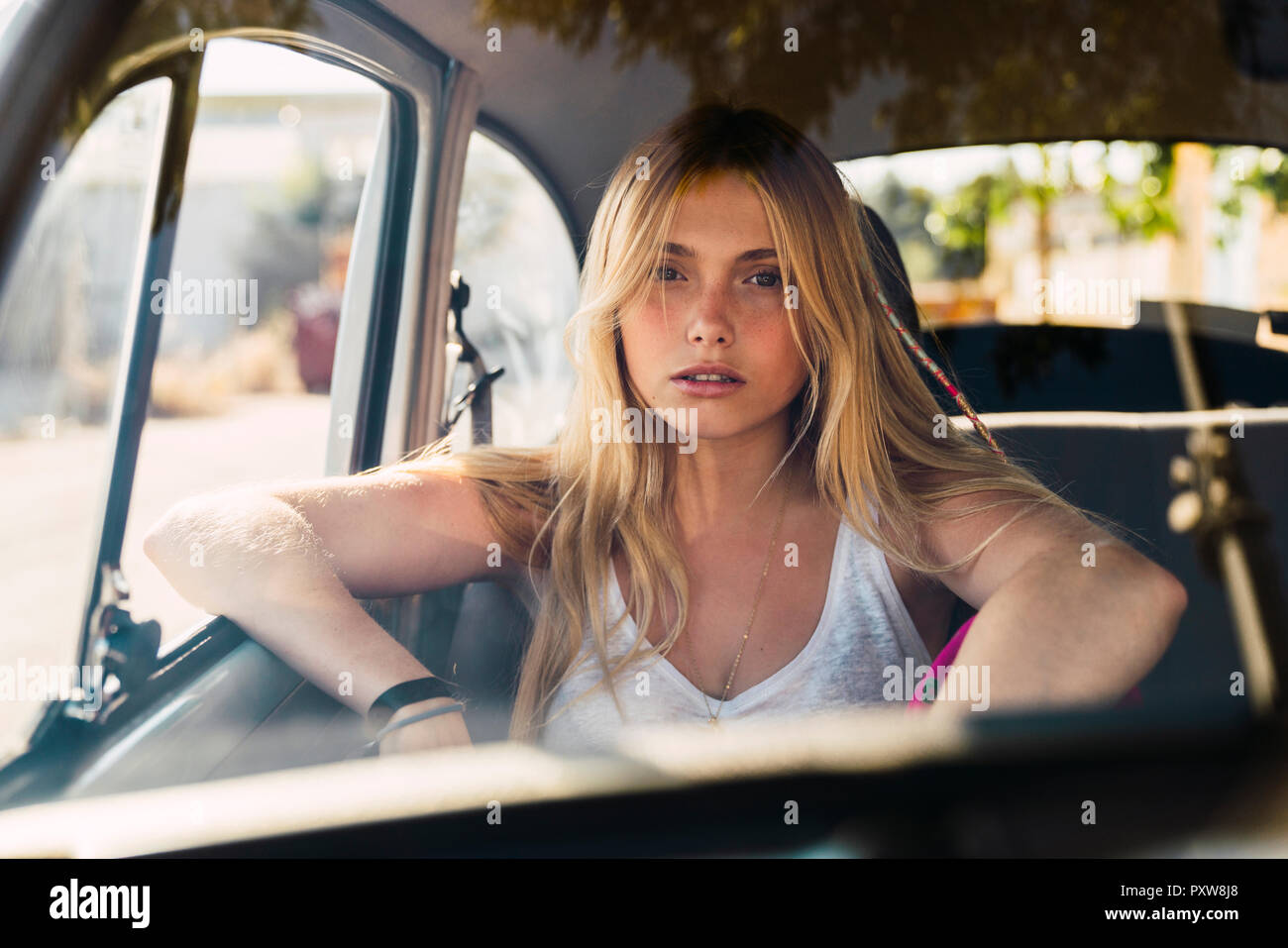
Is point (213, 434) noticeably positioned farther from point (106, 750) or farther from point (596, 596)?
point (596, 596)

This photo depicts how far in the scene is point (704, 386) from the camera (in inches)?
52.5

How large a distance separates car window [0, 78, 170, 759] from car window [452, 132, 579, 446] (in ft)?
1.23

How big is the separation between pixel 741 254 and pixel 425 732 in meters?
0.65

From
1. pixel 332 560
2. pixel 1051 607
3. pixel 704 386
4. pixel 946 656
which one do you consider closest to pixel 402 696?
pixel 332 560

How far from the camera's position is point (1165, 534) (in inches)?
53.9

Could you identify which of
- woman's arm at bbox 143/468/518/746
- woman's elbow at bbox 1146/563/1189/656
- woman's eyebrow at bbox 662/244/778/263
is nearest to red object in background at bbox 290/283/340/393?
woman's arm at bbox 143/468/518/746

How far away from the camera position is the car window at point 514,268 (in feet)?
4.48

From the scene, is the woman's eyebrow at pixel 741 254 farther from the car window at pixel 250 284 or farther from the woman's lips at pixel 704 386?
the car window at pixel 250 284

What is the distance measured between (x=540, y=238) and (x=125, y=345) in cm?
50

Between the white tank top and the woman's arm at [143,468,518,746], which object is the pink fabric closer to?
the white tank top

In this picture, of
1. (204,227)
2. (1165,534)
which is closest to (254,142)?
(204,227)

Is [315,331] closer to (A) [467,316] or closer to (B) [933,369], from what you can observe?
(A) [467,316]

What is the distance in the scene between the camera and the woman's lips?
1.33m
